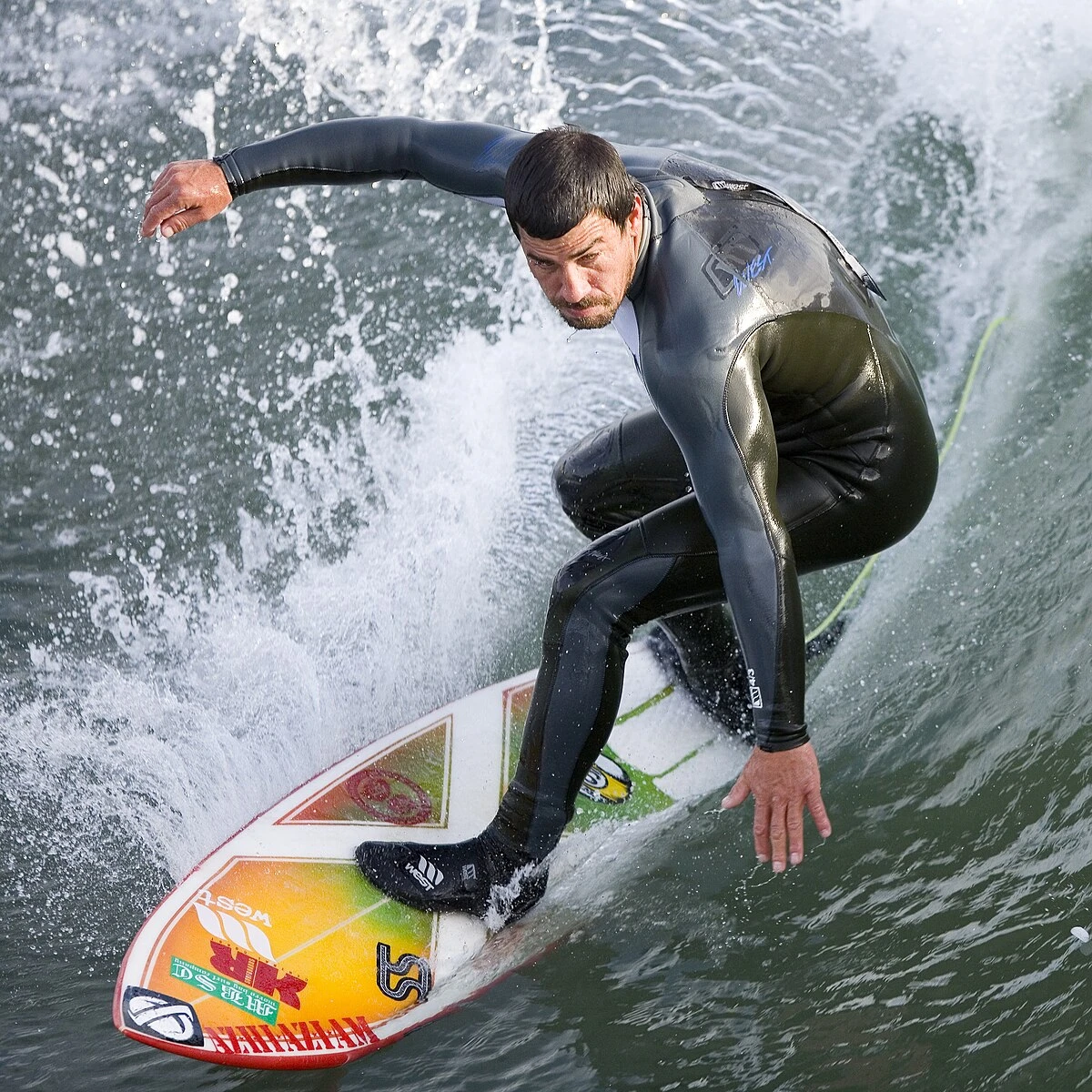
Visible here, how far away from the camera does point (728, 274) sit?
284 cm

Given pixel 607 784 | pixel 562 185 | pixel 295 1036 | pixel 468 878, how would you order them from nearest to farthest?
1. pixel 562 185
2. pixel 295 1036
3. pixel 468 878
4. pixel 607 784

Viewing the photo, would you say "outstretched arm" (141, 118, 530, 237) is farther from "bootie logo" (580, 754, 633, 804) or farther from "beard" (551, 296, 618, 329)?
"bootie logo" (580, 754, 633, 804)

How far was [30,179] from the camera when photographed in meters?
6.88

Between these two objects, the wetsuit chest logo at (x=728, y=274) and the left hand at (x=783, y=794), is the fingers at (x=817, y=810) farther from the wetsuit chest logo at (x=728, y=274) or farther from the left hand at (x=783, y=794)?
the wetsuit chest logo at (x=728, y=274)

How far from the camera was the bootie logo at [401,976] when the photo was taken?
341 cm

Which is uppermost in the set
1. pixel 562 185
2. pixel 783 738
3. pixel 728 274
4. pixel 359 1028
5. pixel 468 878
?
pixel 562 185

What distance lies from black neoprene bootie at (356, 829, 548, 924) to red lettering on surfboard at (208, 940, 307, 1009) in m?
0.36

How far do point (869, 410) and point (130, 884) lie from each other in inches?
98.4

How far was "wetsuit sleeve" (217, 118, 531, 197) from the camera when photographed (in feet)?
11.5

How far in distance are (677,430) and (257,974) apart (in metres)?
1.79

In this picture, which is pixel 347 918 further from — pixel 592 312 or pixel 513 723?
pixel 592 312

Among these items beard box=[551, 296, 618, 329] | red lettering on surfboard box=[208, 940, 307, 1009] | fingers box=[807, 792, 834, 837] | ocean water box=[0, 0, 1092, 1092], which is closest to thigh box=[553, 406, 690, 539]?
beard box=[551, 296, 618, 329]

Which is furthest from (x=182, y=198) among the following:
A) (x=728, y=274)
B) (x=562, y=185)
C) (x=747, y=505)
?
(x=747, y=505)

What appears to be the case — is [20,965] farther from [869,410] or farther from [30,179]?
[30,179]
